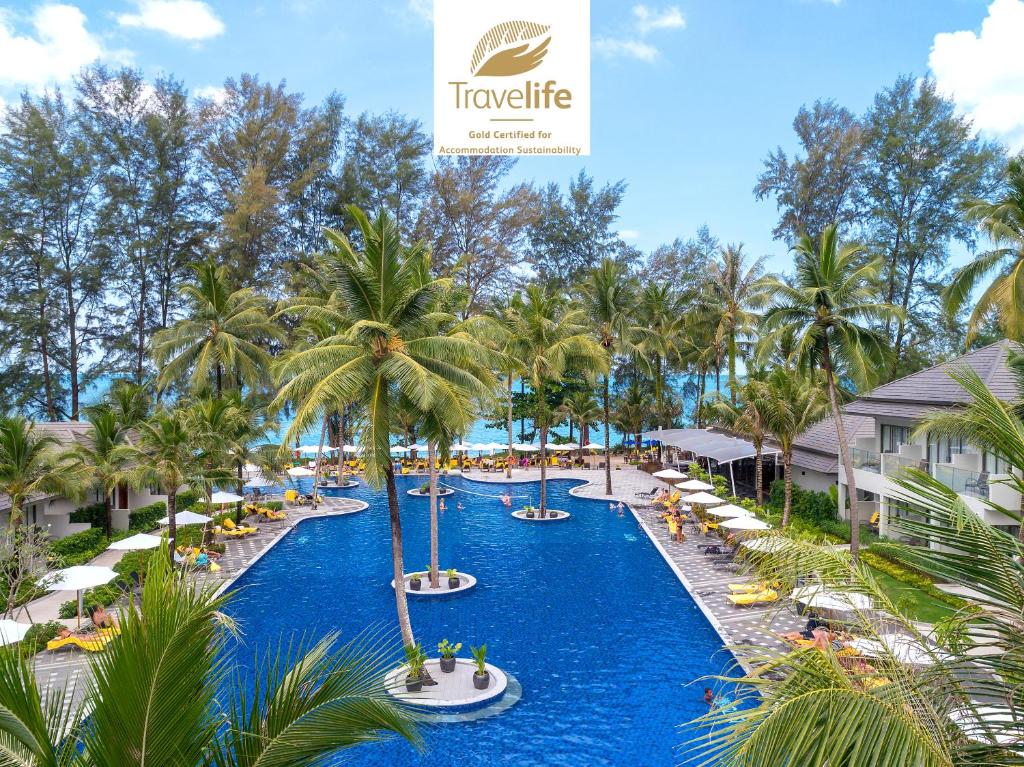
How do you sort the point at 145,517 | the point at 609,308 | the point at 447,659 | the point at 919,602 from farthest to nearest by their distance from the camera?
the point at 609,308 < the point at 145,517 < the point at 919,602 < the point at 447,659

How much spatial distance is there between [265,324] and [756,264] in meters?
32.3

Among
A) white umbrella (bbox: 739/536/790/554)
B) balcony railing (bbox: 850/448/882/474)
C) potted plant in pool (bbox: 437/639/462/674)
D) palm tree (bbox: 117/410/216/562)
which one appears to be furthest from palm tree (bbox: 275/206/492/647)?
balcony railing (bbox: 850/448/882/474)

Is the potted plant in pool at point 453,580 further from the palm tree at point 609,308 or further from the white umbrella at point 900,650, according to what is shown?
the white umbrella at point 900,650

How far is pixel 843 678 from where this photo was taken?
391cm

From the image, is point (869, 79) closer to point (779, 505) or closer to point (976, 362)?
point (976, 362)

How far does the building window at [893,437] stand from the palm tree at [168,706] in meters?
27.4

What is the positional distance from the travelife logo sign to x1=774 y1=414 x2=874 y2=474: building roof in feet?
60.2

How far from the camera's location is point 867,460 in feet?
87.0

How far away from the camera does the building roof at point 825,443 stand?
30078 mm

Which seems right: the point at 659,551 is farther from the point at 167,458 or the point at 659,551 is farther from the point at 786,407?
the point at 167,458

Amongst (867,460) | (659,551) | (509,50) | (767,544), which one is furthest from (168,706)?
(867,460)

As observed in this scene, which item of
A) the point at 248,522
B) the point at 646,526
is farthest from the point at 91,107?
the point at 646,526

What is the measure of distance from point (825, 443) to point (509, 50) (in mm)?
24509

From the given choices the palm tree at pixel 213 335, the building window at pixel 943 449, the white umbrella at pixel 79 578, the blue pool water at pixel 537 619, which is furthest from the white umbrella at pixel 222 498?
the building window at pixel 943 449
